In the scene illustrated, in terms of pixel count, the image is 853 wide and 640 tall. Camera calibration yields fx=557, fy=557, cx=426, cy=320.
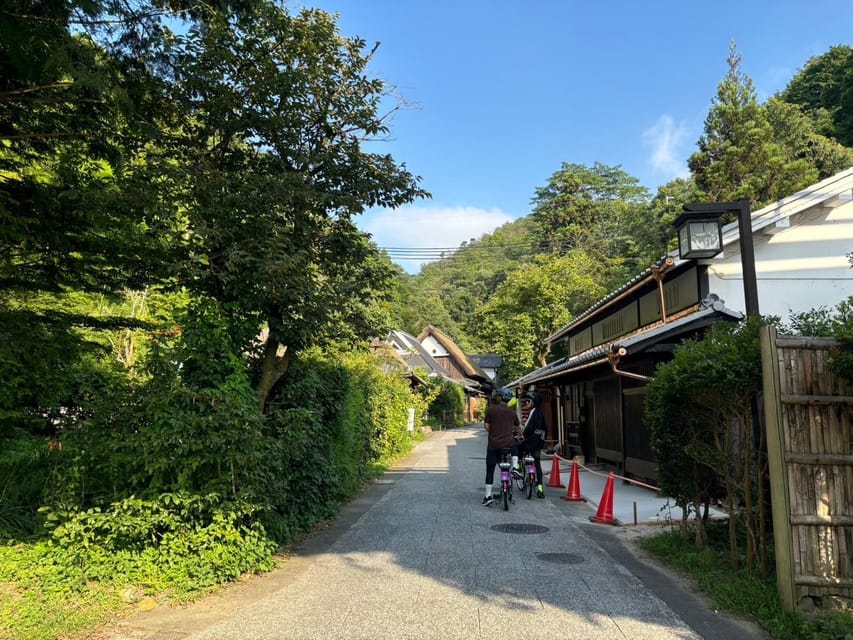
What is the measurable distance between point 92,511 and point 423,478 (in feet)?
29.3

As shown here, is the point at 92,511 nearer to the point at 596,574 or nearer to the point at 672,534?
the point at 596,574

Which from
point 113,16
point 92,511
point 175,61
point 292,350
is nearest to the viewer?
point 92,511

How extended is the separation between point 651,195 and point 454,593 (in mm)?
40653

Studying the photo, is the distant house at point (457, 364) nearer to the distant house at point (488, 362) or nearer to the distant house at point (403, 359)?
the distant house at point (403, 359)

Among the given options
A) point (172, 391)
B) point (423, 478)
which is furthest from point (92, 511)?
point (423, 478)

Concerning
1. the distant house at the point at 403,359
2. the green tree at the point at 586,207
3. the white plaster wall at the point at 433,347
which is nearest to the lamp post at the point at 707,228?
the distant house at the point at 403,359

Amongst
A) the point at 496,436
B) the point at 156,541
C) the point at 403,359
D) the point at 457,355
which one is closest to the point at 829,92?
the point at 403,359

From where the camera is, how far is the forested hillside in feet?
86.1

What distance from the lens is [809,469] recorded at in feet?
14.0

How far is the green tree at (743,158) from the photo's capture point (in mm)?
24641

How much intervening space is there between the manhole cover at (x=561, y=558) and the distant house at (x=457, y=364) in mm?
45054

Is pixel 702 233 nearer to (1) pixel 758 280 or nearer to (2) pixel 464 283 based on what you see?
(1) pixel 758 280

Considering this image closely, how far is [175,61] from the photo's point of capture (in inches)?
247

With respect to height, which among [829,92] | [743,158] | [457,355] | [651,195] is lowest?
[457,355]
